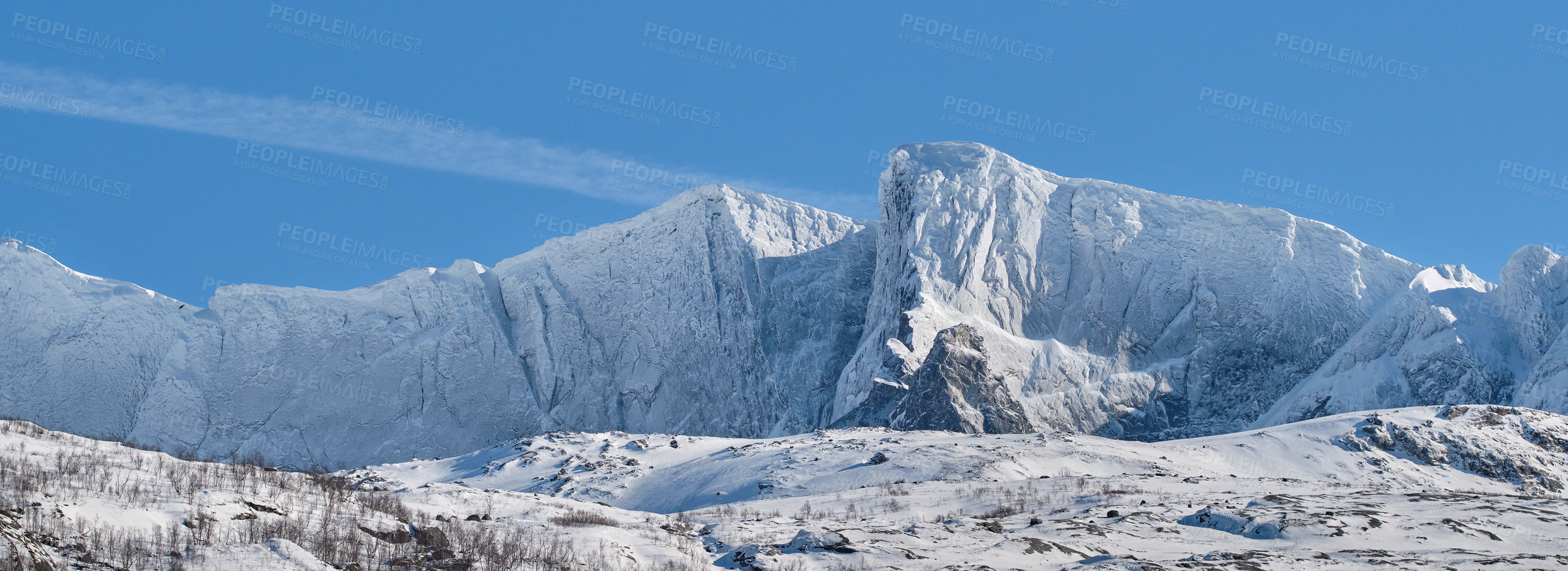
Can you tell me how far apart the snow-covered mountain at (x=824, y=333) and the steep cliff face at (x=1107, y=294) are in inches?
10.2

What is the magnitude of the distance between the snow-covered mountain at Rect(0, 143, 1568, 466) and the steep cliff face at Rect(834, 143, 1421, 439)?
0.85 ft

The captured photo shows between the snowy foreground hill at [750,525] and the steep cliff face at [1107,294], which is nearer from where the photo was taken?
the snowy foreground hill at [750,525]

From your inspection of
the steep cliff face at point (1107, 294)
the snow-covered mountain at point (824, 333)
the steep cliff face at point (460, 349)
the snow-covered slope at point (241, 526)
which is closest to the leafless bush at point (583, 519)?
the snow-covered slope at point (241, 526)

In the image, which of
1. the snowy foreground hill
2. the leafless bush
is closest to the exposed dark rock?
the snowy foreground hill

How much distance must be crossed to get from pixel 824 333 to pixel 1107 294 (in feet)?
94.6

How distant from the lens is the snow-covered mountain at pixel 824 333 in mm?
94750

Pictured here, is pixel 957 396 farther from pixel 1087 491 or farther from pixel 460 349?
pixel 1087 491

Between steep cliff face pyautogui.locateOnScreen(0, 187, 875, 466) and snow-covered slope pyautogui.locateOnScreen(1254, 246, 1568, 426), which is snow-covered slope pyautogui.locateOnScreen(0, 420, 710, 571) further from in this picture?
snow-covered slope pyautogui.locateOnScreen(1254, 246, 1568, 426)

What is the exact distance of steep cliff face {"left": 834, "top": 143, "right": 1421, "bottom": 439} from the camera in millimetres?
98562

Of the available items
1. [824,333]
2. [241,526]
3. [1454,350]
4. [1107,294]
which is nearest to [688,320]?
[824,333]

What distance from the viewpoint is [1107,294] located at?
10800 cm

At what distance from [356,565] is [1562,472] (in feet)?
197

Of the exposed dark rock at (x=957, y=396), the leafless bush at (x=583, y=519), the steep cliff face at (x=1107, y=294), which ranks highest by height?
the steep cliff face at (x=1107, y=294)

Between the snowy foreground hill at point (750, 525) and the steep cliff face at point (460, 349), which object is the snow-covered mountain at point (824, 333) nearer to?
the steep cliff face at point (460, 349)
